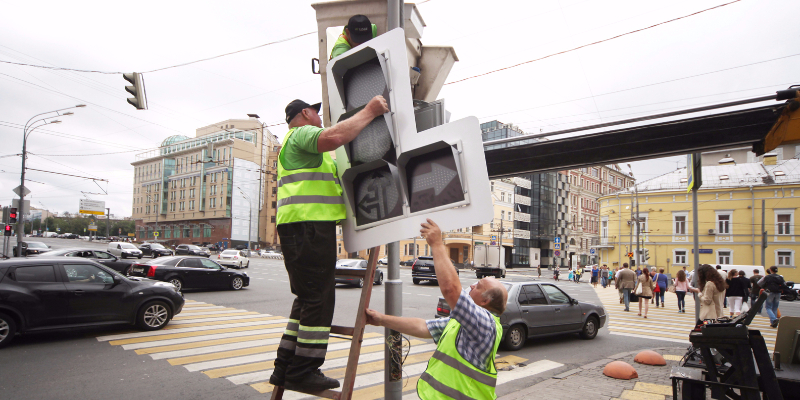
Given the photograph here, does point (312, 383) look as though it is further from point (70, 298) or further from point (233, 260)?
point (233, 260)

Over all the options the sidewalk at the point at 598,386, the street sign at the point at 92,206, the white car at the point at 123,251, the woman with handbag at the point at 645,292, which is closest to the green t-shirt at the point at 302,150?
the sidewalk at the point at 598,386

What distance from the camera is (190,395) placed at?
5.99m

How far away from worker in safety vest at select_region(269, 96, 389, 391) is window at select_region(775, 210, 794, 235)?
49.2m

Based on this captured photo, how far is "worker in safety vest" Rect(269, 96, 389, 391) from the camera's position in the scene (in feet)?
7.81

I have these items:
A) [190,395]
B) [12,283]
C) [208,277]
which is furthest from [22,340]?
[208,277]

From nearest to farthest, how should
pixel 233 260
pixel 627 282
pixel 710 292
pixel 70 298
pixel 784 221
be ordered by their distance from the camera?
1. pixel 70 298
2. pixel 710 292
3. pixel 627 282
4. pixel 233 260
5. pixel 784 221

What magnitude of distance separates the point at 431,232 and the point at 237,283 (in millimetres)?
19188

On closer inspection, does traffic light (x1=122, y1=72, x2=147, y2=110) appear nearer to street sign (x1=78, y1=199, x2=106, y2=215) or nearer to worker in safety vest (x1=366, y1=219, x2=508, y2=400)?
worker in safety vest (x1=366, y1=219, x2=508, y2=400)

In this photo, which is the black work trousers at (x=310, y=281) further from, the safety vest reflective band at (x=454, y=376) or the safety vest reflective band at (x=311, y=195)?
the safety vest reflective band at (x=454, y=376)

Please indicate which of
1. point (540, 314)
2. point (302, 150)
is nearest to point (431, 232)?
point (302, 150)

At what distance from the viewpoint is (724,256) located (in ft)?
136

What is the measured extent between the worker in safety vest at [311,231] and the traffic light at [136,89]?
11512mm

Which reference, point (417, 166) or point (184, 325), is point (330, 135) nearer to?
point (417, 166)

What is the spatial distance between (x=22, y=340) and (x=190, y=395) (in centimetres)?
578
